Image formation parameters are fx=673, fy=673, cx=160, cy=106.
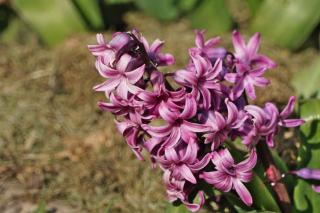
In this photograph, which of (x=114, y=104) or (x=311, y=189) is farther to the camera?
(x=311, y=189)

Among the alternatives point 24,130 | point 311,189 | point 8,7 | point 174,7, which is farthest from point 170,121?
point 8,7

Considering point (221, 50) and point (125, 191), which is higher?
point (221, 50)

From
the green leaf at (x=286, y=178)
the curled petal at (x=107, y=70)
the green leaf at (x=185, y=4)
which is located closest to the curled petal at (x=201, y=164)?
the curled petal at (x=107, y=70)

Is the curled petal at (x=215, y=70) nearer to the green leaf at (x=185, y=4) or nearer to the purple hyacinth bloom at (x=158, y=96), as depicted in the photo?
the purple hyacinth bloom at (x=158, y=96)

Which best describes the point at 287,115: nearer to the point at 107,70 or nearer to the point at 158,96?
the point at 158,96

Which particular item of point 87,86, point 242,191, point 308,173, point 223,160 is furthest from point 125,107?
point 87,86

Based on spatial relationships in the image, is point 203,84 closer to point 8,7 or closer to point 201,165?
point 201,165
